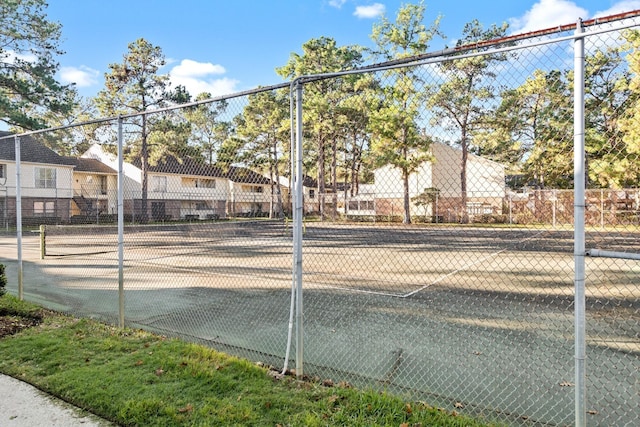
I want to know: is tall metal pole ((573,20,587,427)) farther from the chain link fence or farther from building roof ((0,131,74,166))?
building roof ((0,131,74,166))

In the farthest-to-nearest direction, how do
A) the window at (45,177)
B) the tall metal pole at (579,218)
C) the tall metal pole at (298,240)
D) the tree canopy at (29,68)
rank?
the window at (45,177) → the tree canopy at (29,68) → the tall metal pole at (298,240) → the tall metal pole at (579,218)

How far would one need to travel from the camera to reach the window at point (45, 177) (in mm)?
29064

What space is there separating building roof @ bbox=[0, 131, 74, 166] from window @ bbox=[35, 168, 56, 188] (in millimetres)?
633

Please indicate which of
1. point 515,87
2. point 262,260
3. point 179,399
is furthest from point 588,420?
point 262,260

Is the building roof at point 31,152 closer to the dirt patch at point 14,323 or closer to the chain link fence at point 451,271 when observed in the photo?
the chain link fence at point 451,271

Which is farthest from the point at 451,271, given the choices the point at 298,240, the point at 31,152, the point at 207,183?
the point at 31,152

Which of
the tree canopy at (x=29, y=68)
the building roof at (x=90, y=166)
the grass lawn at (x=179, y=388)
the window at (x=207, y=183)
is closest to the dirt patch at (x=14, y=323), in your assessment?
the grass lawn at (x=179, y=388)

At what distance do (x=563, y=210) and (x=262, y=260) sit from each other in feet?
29.8

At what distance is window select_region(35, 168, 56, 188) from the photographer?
2906cm

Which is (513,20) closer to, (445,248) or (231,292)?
(445,248)

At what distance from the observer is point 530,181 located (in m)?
4.44

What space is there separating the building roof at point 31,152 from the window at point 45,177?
0.63 metres

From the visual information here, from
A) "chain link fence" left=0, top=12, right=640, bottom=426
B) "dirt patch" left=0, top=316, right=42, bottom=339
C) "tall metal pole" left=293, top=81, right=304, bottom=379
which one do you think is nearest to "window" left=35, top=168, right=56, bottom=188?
"chain link fence" left=0, top=12, right=640, bottom=426

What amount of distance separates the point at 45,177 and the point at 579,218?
35227 mm
